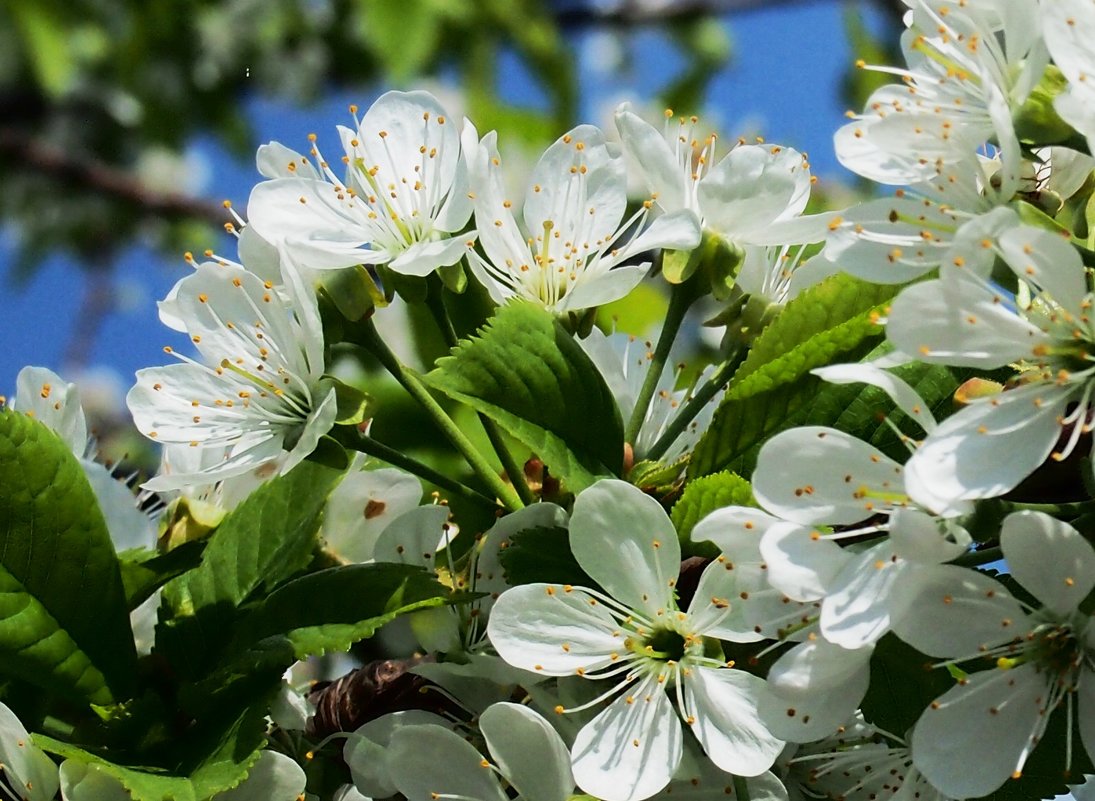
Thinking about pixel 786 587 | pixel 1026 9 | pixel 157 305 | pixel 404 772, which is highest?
pixel 1026 9

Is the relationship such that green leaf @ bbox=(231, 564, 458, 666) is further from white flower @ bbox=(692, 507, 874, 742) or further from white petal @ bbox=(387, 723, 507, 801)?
white flower @ bbox=(692, 507, 874, 742)

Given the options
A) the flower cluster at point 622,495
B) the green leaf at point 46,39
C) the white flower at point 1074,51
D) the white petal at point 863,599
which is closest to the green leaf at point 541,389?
the flower cluster at point 622,495

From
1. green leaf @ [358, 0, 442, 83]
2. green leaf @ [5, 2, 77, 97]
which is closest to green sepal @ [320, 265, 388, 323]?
green leaf @ [358, 0, 442, 83]

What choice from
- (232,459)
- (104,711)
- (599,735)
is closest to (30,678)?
(104,711)

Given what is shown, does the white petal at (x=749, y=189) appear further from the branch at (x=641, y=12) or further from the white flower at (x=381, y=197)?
the branch at (x=641, y=12)

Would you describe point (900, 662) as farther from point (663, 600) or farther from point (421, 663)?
point (421, 663)

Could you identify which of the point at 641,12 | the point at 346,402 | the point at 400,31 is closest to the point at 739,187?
the point at 346,402

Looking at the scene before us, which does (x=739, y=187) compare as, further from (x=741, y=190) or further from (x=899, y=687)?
(x=899, y=687)
